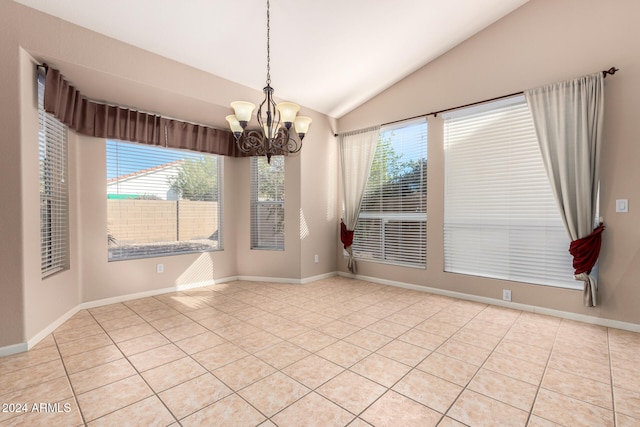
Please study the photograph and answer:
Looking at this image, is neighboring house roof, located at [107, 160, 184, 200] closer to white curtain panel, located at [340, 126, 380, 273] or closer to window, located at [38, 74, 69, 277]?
window, located at [38, 74, 69, 277]

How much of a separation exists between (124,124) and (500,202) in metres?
4.65

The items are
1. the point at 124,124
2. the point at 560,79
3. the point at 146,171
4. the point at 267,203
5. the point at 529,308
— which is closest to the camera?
the point at 560,79

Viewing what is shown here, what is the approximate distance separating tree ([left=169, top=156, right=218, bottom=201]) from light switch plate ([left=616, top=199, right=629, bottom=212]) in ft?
16.0

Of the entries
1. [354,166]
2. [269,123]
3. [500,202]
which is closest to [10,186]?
[269,123]

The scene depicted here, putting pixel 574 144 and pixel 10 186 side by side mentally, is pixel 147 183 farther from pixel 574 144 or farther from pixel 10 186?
pixel 574 144

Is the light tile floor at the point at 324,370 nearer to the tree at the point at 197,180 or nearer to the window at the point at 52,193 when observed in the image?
the window at the point at 52,193

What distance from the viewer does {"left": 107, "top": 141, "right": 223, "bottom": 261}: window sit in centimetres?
377

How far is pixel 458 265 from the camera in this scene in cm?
382

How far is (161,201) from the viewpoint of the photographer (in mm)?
4152

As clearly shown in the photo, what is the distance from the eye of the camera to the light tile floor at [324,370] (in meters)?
1.65

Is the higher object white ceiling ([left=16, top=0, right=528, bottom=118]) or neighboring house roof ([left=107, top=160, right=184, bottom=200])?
white ceiling ([left=16, top=0, right=528, bottom=118])

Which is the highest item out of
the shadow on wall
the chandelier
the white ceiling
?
the white ceiling

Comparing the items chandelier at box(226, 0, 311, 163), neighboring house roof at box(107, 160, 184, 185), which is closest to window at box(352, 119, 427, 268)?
chandelier at box(226, 0, 311, 163)

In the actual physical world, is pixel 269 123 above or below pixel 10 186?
above
